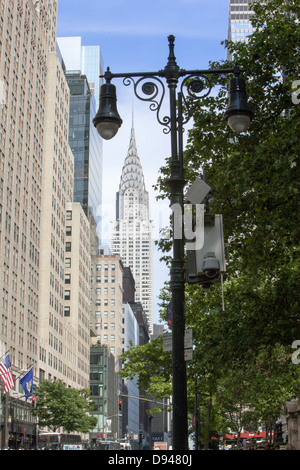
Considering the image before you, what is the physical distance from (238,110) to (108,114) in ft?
7.82

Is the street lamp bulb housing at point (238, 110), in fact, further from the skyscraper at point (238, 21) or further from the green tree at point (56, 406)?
the skyscraper at point (238, 21)

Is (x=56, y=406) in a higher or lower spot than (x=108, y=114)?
lower

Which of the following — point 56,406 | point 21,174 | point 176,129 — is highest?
point 21,174

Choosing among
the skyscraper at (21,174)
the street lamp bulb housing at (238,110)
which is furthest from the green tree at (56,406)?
the street lamp bulb housing at (238,110)

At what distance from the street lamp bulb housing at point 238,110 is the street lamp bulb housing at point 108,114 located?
2.05m

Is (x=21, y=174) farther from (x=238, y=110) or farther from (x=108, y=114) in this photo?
(x=238, y=110)

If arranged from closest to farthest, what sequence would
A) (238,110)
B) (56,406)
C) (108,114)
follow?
(238,110)
(108,114)
(56,406)

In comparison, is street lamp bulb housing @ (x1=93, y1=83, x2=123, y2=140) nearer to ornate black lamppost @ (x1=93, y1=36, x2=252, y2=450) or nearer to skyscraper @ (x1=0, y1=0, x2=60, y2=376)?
ornate black lamppost @ (x1=93, y1=36, x2=252, y2=450)

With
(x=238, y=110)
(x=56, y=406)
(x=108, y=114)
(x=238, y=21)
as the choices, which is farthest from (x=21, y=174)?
(x=238, y=21)

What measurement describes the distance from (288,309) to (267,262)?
8.01 ft

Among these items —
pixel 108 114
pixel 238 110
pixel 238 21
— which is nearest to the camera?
pixel 238 110

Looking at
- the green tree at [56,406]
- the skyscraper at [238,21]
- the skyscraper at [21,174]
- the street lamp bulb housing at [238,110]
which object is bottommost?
the green tree at [56,406]

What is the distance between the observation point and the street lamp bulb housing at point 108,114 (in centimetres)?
1167

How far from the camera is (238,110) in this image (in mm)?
11352
